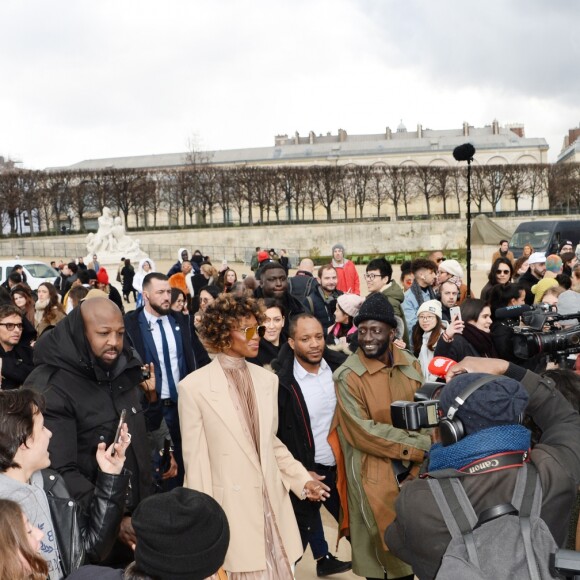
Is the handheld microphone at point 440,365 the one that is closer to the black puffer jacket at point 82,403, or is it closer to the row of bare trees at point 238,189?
the black puffer jacket at point 82,403

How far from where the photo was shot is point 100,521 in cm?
282

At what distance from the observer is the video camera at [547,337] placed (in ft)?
11.1

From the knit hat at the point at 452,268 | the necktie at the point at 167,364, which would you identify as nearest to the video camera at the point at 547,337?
the necktie at the point at 167,364

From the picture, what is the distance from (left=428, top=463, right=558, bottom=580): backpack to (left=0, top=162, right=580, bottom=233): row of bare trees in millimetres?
44952

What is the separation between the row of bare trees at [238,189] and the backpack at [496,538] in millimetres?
44952

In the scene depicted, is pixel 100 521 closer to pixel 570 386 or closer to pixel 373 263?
pixel 570 386

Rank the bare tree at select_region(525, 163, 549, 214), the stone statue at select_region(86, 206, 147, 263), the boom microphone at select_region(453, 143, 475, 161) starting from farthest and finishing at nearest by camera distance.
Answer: the bare tree at select_region(525, 163, 549, 214) < the stone statue at select_region(86, 206, 147, 263) < the boom microphone at select_region(453, 143, 475, 161)

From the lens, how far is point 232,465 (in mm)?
3555

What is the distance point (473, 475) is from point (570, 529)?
36.2 inches

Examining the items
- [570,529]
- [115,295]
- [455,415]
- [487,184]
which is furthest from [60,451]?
[487,184]

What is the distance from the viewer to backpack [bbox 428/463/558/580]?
201 cm

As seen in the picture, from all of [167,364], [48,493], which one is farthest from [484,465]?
[167,364]

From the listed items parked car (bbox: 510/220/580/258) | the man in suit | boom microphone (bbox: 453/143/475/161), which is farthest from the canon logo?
parked car (bbox: 510/220/580/258)

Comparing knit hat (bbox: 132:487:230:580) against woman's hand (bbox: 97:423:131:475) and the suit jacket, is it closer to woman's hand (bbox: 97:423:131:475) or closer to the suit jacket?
woman's hand (bbox: 97:423:131:475)
